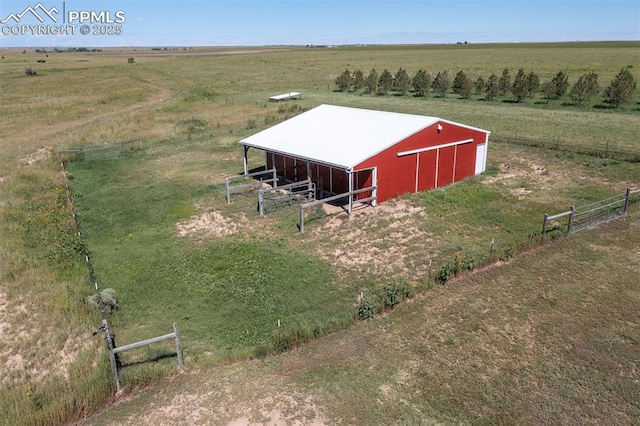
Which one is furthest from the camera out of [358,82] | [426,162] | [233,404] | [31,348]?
[358,82]

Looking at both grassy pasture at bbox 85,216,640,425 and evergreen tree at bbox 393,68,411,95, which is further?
evergreen tree at bbox 393,68,411,95

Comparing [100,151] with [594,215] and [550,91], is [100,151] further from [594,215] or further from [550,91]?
[550,91]

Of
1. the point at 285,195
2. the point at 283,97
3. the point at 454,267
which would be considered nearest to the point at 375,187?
the point at 285,195

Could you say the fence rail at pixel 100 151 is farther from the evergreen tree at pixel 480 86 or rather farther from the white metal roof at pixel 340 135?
the evergreen tree at pixel 480 86

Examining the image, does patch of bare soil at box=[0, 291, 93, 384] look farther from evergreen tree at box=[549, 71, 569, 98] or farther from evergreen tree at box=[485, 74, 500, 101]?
evergreen tree at box=[549, 71, 569, 98]

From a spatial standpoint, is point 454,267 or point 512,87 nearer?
point 454,267

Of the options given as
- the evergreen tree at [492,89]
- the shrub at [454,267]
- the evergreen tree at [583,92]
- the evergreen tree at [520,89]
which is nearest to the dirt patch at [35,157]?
the shrub at [454,267]

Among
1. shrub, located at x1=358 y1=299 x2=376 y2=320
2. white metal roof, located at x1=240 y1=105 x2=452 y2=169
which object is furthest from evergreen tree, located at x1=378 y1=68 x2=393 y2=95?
shrub, located at x1=358 y1=299 x2=376 y2=320
